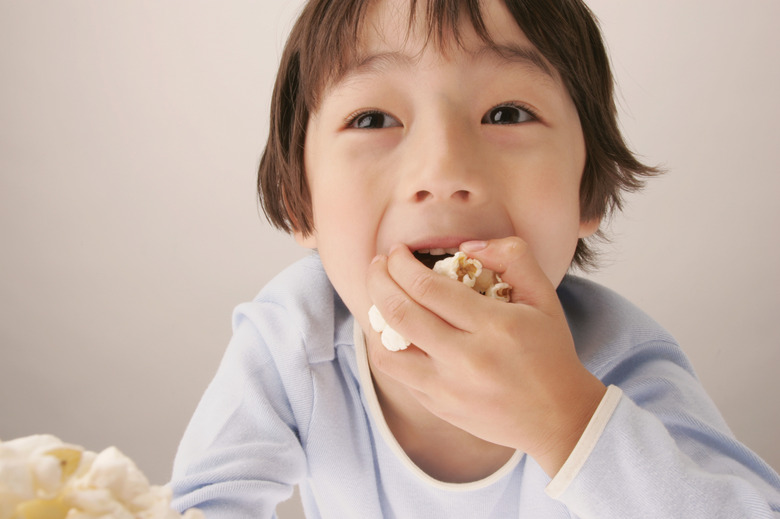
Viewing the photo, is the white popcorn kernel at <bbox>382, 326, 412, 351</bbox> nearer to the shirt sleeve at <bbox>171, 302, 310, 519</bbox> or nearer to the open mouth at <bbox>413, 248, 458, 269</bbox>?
the open mouth at <bbox>413, 248, 458, 269</bbox>

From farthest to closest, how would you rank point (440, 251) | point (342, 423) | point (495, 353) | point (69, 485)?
point (342, 423)
point (440, 251)
point (495, 353)
point (69, 485)

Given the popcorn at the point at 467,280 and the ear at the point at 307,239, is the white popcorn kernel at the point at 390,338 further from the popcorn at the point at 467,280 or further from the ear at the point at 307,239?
the ear at the point at 307,239

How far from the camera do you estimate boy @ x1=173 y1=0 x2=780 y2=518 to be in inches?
21.7

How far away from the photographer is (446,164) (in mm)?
588

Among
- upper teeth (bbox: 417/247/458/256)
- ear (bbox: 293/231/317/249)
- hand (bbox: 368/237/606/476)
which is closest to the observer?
hand (bbox: 368/237/606/476)

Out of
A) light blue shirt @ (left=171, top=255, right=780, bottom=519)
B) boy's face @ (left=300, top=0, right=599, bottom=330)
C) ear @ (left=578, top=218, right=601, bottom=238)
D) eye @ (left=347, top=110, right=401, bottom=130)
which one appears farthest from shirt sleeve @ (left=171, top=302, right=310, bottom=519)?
ear @ (left=578, top=218, right=601, bottom=238)

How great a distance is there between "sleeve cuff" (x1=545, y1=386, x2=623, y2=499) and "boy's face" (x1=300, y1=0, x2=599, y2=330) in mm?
164

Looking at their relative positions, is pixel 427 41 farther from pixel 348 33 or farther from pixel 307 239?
pixel 307 239

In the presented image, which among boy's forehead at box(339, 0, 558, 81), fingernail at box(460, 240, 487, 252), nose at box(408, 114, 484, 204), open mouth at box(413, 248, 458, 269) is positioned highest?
boy's forehead at box(339, 0, 558, 81)

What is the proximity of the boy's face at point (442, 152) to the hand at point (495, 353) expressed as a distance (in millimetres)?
59

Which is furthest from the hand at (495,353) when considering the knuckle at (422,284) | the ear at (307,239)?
the ear at (307,239)

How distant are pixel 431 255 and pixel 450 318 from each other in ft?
0.38

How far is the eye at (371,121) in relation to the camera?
67 cm

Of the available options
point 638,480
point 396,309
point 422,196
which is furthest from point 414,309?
point 638,480
